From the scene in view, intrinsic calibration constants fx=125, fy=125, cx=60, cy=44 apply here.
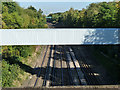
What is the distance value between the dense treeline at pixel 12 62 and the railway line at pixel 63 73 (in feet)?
5.77

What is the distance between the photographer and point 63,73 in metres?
11.7

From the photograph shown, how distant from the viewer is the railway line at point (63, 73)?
10023mm

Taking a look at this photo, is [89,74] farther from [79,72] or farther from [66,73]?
[66,73]

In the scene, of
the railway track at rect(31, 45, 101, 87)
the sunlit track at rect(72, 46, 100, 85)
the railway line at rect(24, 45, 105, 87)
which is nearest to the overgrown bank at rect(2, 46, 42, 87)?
the railway line at rect(24, 45, 105, 87)

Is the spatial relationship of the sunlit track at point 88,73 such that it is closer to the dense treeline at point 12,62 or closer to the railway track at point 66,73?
the railway track at point 66,73

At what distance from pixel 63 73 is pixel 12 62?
4.81 meters

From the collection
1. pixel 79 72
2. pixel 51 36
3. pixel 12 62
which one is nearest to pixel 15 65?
pixel 12 62

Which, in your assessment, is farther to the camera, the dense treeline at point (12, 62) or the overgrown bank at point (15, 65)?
the overgrown bank at point (15, 65)

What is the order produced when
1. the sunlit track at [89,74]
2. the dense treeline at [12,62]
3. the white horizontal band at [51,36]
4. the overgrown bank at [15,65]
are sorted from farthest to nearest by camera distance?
the sunlit track at [89,74] → the overgrown bank at [15,65] → the dense treeline at [12,62] → the white horizontal band at [51,36]

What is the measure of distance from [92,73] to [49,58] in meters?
6.06

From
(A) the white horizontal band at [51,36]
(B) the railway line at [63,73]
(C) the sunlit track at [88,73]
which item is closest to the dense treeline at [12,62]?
(B) the railway line at [63,73]

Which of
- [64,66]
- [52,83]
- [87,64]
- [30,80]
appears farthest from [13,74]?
[87,64]

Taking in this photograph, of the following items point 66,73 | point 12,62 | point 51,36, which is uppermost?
point 51,36

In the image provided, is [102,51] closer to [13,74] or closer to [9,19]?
[13,74]
